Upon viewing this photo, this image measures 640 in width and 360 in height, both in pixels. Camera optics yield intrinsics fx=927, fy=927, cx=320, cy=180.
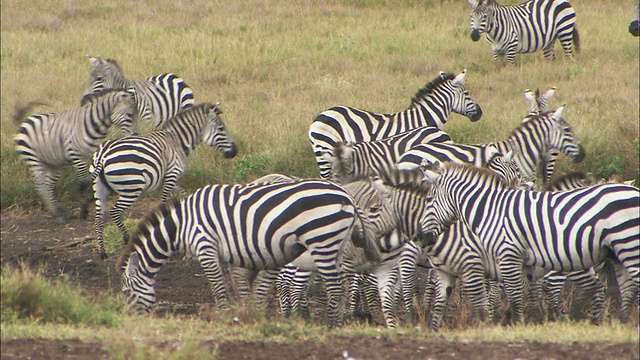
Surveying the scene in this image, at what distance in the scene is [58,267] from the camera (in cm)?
1091

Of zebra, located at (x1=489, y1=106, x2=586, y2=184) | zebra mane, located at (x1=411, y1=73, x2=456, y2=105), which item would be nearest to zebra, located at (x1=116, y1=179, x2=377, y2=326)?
zebra, located at (x1=489, y1=106, x2=586, y2=184)

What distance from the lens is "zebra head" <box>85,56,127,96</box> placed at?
49.2 feet

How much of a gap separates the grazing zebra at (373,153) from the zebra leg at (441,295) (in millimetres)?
2390

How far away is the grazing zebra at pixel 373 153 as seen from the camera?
11.0 m

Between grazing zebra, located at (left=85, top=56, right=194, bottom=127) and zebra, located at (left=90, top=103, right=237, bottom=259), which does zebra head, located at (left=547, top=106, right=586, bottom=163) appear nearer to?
zebra, located at (left=90, top=103, right=237, bottom=259)

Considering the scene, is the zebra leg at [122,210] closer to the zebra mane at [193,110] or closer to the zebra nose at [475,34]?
the zebra mane at [193,110]

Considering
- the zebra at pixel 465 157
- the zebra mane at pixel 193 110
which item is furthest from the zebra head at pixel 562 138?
the zebra mane at pixel 193 110

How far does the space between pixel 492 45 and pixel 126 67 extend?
748cm

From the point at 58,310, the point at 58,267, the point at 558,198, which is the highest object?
the point at 558,198

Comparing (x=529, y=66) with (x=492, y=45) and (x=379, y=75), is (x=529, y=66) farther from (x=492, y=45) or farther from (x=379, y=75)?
(x=379, y=75)

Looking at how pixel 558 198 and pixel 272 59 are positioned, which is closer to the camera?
pixel 558 198

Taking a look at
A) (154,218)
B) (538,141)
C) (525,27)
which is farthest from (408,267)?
(525,27)

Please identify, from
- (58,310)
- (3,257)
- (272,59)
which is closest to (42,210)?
(3,257)

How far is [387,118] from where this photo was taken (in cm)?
1226
